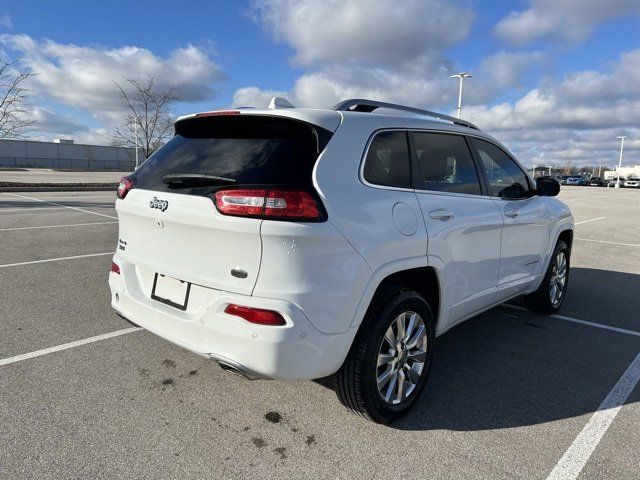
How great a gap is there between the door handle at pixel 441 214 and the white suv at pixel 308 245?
0.08ft

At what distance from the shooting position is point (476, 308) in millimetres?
3852

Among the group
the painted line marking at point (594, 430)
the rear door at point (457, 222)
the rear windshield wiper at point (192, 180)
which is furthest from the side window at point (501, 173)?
the rear windshield wiper at point (192, 180)

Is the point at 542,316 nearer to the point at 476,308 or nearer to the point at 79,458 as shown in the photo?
the point at 476,308

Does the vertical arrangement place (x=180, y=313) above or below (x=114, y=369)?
above

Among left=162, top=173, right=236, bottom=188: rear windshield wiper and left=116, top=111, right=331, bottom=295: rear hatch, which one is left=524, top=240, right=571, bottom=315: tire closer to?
left=116, top=111, right=331, bottom=295: rear hatch

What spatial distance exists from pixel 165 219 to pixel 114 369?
4.58ft

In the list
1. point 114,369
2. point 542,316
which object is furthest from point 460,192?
point 114,369

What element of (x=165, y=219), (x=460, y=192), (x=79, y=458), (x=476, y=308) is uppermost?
(x=460, y=192)

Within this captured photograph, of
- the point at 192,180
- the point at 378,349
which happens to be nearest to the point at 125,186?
the point at 192,180

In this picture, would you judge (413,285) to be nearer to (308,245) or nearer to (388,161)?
(388,161)

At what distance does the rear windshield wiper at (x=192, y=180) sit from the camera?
263cm

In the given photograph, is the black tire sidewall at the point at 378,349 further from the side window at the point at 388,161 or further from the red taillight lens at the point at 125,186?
the red taillight lens at the point at 125,186

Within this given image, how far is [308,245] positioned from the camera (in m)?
2.41

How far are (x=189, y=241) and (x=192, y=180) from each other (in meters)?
0.35
